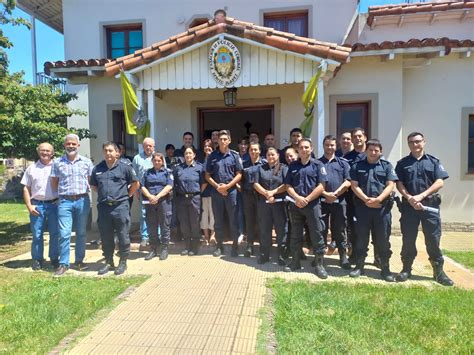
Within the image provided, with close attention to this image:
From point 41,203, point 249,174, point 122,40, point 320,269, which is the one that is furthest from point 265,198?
point 122,40

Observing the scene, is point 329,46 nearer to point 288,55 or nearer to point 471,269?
point 288,55

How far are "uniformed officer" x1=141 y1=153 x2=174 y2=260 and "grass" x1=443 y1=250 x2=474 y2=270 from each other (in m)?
4.76

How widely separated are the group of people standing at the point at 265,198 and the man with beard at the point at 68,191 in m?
0.01

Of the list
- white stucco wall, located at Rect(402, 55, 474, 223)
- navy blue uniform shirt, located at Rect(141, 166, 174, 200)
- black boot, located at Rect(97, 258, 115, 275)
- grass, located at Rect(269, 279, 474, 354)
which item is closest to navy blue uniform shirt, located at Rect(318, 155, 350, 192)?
grass, located at Rect(269, 279, 474, 354)

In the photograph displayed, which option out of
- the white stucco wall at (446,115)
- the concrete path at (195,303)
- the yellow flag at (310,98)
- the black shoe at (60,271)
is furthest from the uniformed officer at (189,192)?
the white stucco wall at (446,115)

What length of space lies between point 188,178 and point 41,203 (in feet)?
7.36

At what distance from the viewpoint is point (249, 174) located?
557 cm

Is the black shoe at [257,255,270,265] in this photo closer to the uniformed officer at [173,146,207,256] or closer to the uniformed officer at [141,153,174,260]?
the uniformed officer at [173,146,207,256]

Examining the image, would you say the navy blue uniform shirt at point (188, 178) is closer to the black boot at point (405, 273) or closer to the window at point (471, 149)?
the black boot at point (405, 273)

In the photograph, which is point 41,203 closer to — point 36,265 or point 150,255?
point 36,265

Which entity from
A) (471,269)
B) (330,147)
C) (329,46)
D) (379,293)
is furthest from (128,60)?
(471,269)

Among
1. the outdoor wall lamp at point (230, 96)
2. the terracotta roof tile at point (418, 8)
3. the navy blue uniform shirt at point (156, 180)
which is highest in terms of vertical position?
the terracotta roof tile at point (418, 8)

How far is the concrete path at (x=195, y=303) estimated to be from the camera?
3225 millimetres

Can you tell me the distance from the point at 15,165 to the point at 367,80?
1555 centimetres
